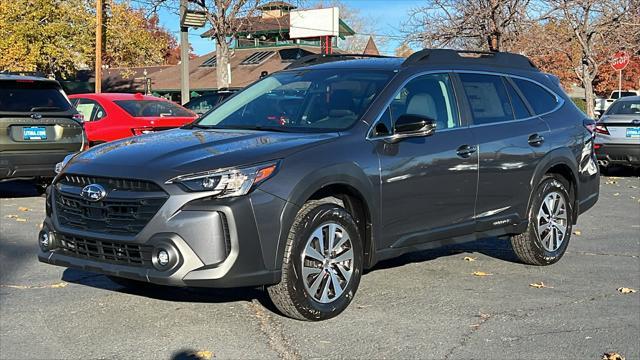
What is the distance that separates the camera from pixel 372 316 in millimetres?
5176

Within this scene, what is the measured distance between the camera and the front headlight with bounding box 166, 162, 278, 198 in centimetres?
449

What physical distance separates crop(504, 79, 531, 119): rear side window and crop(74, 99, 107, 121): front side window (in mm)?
7639

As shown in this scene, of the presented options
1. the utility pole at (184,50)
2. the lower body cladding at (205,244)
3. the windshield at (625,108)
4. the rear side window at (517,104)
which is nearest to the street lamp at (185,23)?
the utility pole at (184,50)

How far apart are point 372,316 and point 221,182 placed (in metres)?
1.49

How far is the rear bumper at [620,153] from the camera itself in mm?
14086

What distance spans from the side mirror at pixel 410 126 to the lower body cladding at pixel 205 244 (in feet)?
4.15

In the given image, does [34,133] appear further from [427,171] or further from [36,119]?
[427,171]

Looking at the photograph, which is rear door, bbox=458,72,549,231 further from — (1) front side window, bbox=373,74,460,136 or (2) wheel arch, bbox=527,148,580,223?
(1) front side window, bbox=373,74,460,136

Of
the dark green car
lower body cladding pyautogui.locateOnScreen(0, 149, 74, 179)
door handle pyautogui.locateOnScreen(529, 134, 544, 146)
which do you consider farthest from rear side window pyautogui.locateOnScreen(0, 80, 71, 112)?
door handle pyautogui.locateOnScreen(529, 134, 544, 146)

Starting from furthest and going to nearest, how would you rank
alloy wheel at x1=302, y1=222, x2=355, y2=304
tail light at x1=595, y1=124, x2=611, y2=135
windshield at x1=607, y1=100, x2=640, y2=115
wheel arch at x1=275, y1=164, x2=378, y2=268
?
1. windshield at x1=607, y1=100, x2=640, y2=115
2. tail light at x1=595, y1=124, x2=611, y2=135
3. alloy wheel at x1=302, y1=222, x2=355, y2=304
4. wheel arch at x1=275, y1=164, x2=378, y2=268

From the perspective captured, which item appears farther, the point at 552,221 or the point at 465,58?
the point at 552,221

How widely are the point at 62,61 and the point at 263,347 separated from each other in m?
36.0

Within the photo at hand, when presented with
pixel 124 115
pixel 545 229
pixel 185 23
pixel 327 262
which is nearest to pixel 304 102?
pixel 327 262

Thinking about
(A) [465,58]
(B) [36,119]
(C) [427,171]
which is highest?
(A) [465,58]
